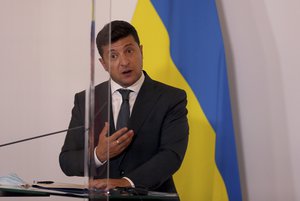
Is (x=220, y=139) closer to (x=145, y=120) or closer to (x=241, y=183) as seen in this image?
(x=241, y=183)

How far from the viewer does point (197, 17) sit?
2.46m

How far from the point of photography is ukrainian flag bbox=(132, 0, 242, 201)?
2396 mm

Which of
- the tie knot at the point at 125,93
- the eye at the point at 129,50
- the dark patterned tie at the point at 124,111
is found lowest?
the dark patterned tie at the point at 124,111

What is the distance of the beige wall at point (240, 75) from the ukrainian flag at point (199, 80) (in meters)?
0.11

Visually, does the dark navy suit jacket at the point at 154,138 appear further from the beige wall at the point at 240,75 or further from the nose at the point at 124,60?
the beige wall at the point at 240,75

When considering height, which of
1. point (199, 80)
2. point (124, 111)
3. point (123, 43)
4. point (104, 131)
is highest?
point (123, 43)

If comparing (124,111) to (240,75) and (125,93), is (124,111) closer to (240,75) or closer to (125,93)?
(125,93)

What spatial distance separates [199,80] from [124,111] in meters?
0.48

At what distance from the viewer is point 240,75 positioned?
2.52 metres

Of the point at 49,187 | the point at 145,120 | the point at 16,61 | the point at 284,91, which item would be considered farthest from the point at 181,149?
the point at 49,187

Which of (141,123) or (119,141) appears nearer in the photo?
(119,141)

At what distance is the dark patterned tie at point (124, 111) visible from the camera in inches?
83.7

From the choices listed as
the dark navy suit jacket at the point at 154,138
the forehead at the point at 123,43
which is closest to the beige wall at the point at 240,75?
the forehead at the point at 123,43

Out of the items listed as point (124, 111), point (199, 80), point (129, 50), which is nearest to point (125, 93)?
point (124, 111)
